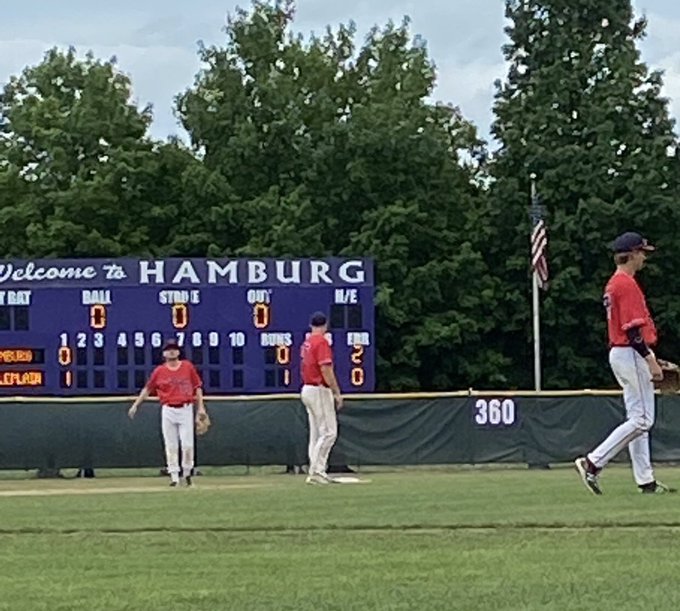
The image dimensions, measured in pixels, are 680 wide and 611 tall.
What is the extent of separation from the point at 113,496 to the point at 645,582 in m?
8.57

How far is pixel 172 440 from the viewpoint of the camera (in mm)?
18203

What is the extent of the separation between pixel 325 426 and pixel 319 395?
0.36 meters

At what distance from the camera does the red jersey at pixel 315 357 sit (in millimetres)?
16922

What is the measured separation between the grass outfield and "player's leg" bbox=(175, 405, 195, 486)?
499 centimetres

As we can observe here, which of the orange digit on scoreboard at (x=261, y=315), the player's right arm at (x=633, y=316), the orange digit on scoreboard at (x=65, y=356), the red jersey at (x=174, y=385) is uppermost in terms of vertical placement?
the orange digit on scoreboard at (x=261, y=315)

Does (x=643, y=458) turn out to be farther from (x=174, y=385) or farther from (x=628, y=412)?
(x=174, y=385)

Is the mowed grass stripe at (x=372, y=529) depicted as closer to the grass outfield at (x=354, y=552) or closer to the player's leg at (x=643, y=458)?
the grass outfield at (x=354, y=552)

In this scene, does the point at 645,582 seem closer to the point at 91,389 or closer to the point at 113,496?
the point at 113,496

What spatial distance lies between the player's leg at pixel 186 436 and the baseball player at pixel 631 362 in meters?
7.05

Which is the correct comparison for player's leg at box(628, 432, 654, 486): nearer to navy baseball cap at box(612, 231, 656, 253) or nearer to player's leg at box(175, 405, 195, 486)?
navy baseball cap at box(612, 231, 656, 253)

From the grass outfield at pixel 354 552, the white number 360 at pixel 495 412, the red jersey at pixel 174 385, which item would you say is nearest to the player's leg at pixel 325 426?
the red jersey at pixel 174 385

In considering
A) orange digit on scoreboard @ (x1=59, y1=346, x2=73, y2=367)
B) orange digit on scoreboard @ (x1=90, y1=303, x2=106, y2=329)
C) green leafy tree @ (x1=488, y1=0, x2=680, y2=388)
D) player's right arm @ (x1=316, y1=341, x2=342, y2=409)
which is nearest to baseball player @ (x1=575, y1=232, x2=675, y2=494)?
player's right arm @ (x1=316, y1=341, x2=342, y2=409)

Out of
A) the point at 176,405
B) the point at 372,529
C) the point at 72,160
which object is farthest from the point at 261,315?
the point at 72,160

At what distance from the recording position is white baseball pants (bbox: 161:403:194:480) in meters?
18.2
